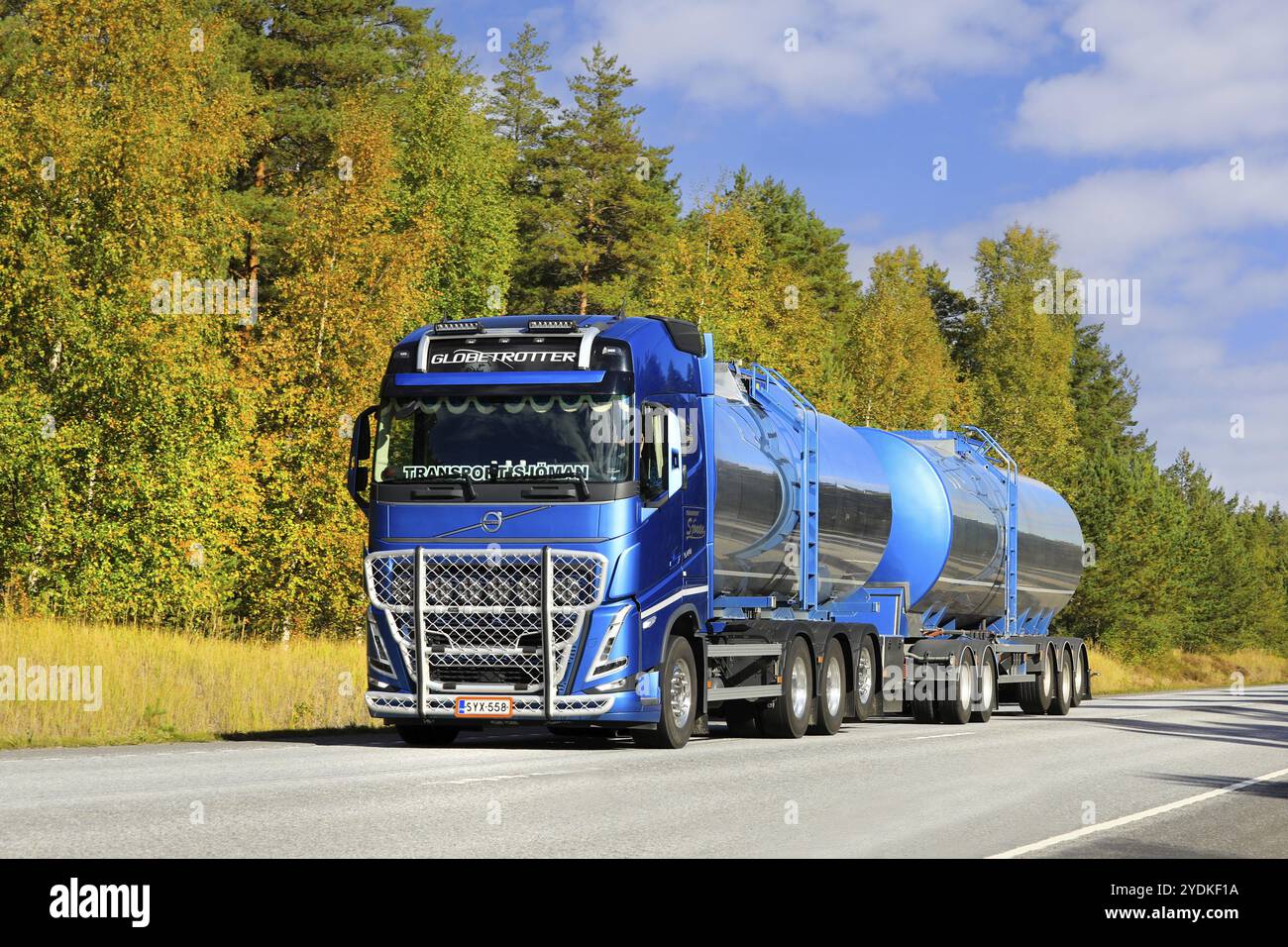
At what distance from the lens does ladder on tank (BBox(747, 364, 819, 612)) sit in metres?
20.4

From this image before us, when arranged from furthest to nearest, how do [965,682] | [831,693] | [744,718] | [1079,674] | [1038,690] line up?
[1079,674]
[1038,690]
[965,682]
[831,693]
[744,718]

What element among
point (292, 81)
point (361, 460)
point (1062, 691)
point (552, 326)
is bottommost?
point (1062, 691)

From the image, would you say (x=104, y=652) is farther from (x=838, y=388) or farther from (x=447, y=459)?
(x=838, y=388)

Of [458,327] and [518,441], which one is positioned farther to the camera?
[458,327]

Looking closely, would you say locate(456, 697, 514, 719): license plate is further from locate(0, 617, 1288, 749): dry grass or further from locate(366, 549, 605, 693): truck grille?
locate(0, 617, 1288, 749): dry grass

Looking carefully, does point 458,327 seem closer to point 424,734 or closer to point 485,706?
point 485,706

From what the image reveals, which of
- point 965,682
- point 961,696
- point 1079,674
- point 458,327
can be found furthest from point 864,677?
point 1079,674

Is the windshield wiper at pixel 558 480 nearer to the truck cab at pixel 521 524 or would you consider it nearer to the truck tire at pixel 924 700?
the truck cab at pixel 521 524

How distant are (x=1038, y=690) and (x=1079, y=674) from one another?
2.91m

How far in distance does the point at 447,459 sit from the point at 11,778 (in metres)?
5.24

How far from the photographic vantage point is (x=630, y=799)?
1177 centimetres

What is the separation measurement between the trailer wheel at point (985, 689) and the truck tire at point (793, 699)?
623 centimetres

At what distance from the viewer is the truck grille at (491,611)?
15.5 meters
